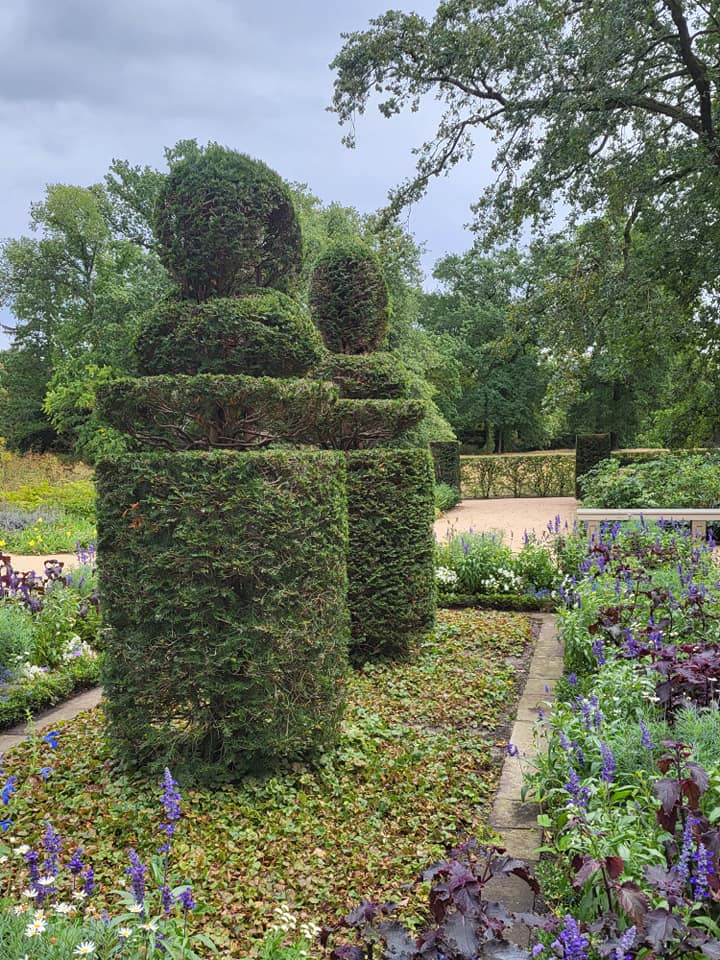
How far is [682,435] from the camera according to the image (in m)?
14.7

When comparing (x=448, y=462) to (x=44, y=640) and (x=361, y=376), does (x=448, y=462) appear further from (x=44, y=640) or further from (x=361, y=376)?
(x=44, y=640)

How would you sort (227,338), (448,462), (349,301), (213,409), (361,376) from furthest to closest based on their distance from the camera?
(448,462) → (349,301) → (361,376) → (227,338) → (213,409)

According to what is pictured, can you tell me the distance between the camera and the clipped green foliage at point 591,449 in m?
18.6

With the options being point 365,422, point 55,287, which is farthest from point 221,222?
point 55,287

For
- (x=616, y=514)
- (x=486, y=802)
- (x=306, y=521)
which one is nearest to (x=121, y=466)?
(x=306, y=521)

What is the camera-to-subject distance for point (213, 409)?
3.45m

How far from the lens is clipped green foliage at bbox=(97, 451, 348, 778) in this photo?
3102 mm

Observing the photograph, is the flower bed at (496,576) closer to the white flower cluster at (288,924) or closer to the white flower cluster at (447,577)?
the white flower cluster at (447,577)

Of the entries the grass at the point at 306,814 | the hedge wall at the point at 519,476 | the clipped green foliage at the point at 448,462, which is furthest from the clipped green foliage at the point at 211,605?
the hedge wall at the point at 519,476

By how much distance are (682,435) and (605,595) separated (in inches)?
461

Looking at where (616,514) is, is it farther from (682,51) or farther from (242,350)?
(682,51)

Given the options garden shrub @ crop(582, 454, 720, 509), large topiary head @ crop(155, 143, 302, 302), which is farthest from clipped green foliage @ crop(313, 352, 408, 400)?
garden shrub @ crop(582, 454, 720, 509)

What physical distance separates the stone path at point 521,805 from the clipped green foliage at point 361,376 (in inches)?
98.6

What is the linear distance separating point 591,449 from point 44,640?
16229mm
